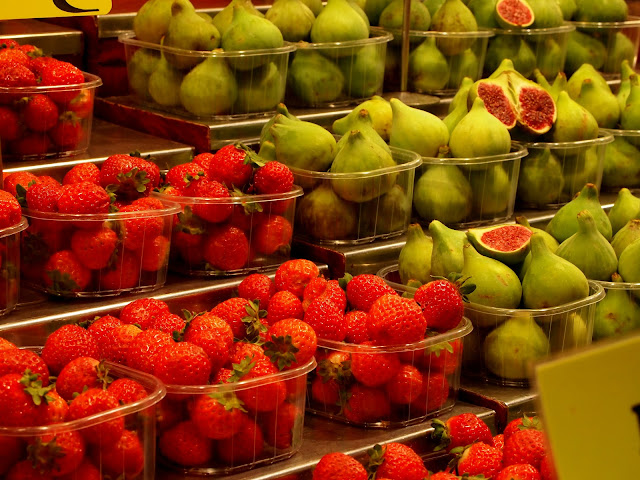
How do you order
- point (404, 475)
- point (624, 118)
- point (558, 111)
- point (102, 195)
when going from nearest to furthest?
point (404, 475), point (102, 195), point (558, 111), point (624, 118)

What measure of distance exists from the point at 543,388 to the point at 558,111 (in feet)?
6.61

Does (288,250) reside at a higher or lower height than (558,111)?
lower

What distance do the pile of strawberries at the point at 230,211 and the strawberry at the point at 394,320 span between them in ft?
1.43

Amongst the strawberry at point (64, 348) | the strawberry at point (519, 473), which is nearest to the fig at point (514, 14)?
the strawberry at point (519, 473)

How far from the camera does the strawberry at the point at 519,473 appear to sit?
5.04 ft

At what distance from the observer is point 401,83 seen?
296 centimetres

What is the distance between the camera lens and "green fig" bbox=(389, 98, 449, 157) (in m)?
2.41

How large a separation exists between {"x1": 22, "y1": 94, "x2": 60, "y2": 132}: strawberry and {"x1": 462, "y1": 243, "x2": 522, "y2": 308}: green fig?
971mm

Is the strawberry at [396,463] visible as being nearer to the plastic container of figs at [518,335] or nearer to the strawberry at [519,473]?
the strawberry at [519,473]

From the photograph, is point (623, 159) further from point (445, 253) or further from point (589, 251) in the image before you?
point (445, 253)

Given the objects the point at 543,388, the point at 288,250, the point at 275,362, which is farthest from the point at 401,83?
the point at 543,388

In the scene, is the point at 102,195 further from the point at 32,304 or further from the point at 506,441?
the point at 506,441

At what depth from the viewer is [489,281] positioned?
1.98 m

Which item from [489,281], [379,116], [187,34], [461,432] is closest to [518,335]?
[489,281]
